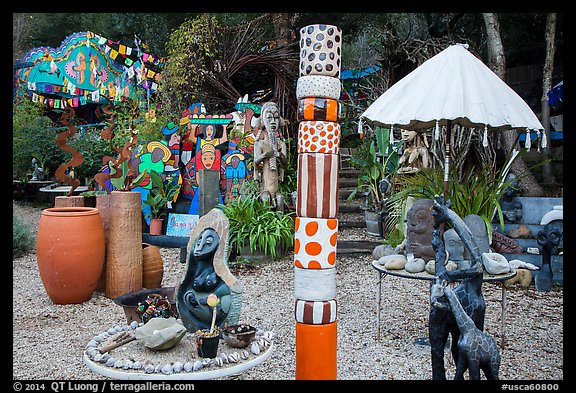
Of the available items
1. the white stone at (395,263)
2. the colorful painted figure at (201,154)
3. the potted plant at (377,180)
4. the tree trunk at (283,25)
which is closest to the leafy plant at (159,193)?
the colorful painted figure at (201,154)

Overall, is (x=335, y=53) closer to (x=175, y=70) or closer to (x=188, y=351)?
(x=188, y=351)

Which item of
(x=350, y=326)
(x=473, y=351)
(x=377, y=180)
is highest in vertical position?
(x=377, y=180)

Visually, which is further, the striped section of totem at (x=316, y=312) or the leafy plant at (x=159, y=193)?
the leafy plant at (x=159, y=193)

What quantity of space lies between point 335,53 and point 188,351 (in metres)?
2.12

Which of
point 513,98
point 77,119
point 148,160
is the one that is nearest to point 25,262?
point 148,160

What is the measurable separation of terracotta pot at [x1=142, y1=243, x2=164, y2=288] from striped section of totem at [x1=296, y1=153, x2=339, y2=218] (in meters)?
3.57

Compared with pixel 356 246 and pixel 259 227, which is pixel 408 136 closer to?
pixel 356 246

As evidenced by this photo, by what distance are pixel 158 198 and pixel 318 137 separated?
21.0 ft

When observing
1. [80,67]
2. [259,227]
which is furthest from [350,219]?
[80,67]

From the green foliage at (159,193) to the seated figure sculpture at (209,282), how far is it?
204 inches

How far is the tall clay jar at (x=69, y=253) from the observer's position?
517 cm

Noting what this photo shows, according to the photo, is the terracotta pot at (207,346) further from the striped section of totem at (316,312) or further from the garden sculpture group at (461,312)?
the garden sculpture group at (461,312)

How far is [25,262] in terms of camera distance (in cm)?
746

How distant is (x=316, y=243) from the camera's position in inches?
109
